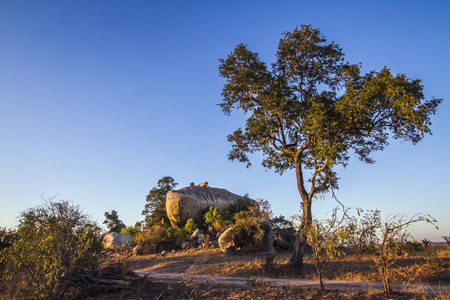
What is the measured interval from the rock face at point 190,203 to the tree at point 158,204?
3.23 m

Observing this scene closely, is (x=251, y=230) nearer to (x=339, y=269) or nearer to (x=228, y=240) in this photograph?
(x=228, y=240)

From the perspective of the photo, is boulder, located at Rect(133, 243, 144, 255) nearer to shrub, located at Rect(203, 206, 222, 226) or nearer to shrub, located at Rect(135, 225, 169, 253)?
shrub, located at Rect(135, 225, 169, 253)

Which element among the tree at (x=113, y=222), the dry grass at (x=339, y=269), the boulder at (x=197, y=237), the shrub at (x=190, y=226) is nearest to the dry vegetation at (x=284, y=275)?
the dry grass at (x=339, y=269)

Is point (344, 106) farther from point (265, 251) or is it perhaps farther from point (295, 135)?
point (265, 251)

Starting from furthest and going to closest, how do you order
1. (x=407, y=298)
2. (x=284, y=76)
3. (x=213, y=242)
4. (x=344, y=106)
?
(x=213, y=242) < (x=284, y=76) < (x=344, y=106) < (x=407, y=298)

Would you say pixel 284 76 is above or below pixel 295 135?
above

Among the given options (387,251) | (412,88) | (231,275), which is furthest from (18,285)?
(412,88)

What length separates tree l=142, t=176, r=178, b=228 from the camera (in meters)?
33.9

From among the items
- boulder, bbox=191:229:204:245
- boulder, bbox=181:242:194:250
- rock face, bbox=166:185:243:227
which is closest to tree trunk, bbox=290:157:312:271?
boulder, bbox=181:242:194:250

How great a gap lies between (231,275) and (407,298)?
778cm

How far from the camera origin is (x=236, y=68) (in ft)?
48.6

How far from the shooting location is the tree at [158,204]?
33.9 m

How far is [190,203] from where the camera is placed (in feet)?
101

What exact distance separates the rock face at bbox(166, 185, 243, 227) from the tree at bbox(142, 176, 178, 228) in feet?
10.6
